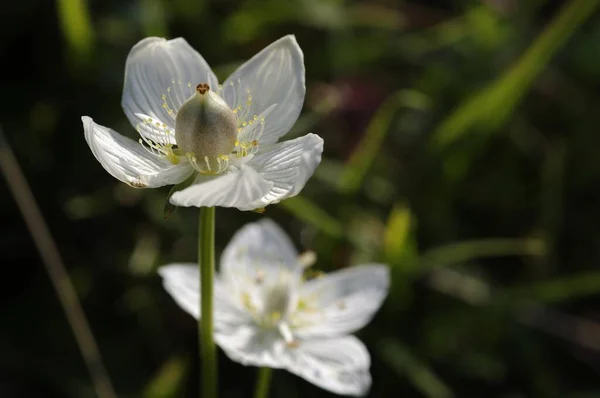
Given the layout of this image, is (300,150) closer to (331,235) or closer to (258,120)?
(258,120)

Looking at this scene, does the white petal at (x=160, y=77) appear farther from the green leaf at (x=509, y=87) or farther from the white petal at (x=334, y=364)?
the green leaf at (x=509, y=87)

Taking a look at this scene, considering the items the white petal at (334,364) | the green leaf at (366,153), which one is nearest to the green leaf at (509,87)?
the green leaf at (366,153)

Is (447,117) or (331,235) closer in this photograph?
(331,235)

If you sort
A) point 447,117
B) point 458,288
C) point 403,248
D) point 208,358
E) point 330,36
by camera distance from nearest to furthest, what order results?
1. point 208,358
2. point 403,248
3. point 458,288
4. point 447,117
5. point 330,36

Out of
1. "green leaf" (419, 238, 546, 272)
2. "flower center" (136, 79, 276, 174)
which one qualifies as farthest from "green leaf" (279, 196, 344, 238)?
"flower center" (136, 79, 276, 174)

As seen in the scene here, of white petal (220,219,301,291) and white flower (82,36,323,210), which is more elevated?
white flower (82,36,323,210)

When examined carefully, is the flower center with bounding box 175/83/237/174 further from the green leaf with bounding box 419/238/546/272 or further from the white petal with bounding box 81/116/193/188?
the green leaf with bounding box 419/238/546/272

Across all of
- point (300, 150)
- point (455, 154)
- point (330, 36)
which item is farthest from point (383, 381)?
point (330, 36)
